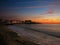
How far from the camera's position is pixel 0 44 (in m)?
9.67

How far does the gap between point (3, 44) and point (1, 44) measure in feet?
0.41

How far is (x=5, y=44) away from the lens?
32.4 feet

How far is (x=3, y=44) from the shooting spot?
980 cm

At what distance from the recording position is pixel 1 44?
9719 mm

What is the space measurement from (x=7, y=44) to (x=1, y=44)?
1.24ft

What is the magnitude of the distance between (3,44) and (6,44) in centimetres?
18

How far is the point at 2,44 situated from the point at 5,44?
180 mm

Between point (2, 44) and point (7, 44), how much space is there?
12.0 inches

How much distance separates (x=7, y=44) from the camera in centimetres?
995

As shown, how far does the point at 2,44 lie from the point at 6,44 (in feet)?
0.77

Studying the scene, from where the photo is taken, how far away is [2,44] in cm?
978
